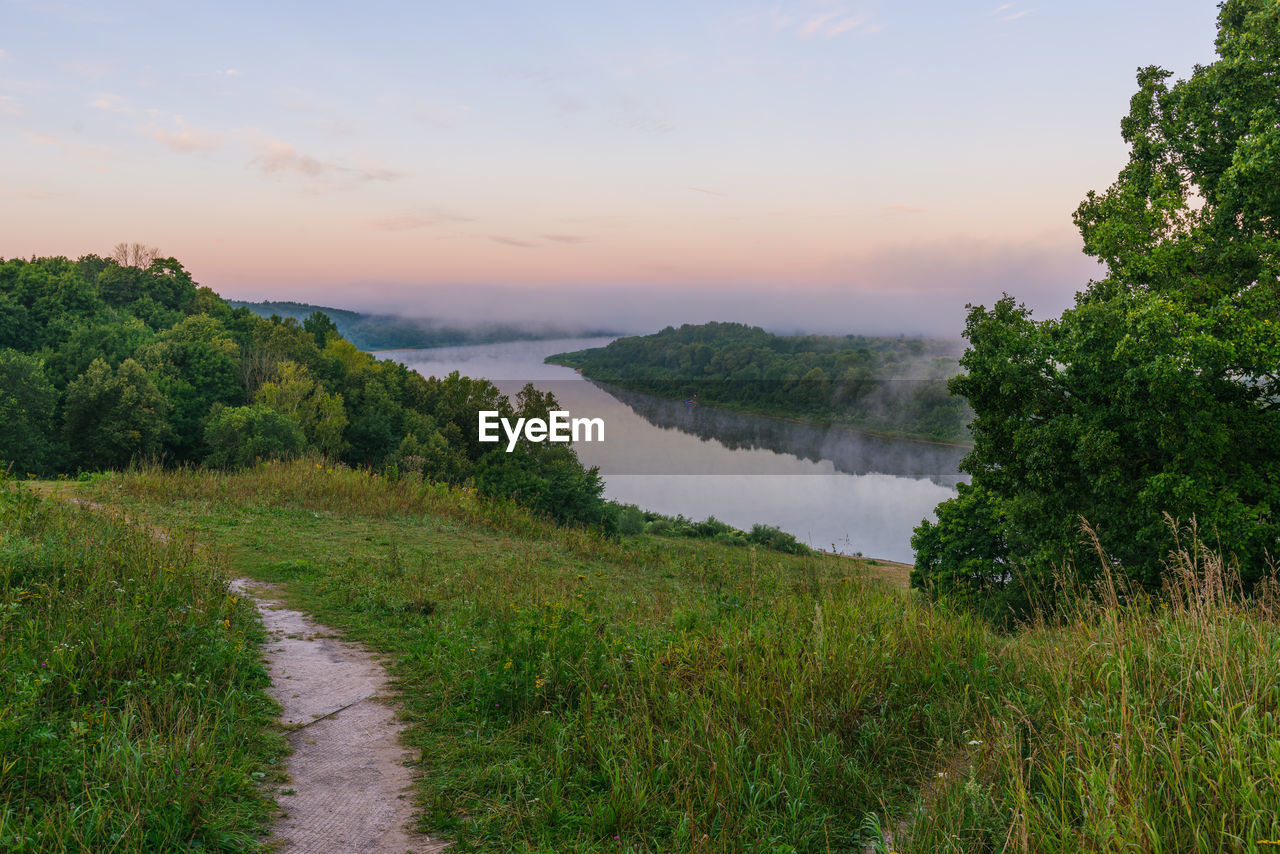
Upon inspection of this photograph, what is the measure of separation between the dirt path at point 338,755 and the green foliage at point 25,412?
37.8 metres

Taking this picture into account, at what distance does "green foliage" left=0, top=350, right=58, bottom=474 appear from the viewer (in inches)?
1312

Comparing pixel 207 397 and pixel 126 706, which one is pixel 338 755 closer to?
pixel 126 706

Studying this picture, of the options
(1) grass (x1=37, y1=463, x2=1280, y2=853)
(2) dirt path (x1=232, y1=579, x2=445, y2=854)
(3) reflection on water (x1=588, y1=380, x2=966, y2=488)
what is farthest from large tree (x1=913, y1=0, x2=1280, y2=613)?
(3) reflection on water (x1=588, y1=380, x2=966, y2=488)

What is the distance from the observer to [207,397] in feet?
157

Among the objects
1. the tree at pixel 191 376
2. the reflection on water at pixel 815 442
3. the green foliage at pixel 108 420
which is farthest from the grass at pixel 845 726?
the reflection on water at pixel 815 442

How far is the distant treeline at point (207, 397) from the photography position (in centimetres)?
3634

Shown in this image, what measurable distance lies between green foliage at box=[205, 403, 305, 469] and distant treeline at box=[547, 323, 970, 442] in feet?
253

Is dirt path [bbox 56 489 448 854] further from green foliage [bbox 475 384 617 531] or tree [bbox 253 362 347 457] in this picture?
tree [bbox 253 362 347 457]

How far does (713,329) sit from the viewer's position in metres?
137

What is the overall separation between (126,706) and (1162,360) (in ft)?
43.6

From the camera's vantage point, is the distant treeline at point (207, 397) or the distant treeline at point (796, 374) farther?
the distant treeline at point (796, 374)

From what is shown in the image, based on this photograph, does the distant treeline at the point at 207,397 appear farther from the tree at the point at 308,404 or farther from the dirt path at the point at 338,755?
the dirt path at the point at 338,755

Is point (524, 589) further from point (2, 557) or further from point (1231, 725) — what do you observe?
point (1231, 725)

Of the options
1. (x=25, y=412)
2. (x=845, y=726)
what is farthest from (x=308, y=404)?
(x=845, y=726)
